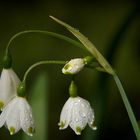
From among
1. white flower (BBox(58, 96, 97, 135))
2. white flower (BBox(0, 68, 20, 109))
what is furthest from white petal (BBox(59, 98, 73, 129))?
white flower (BBox(0, 68, 20, 109))

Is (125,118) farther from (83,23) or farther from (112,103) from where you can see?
(83,23)

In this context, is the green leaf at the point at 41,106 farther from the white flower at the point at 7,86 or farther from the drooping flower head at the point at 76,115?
the drooping flower head at the point at 76,115

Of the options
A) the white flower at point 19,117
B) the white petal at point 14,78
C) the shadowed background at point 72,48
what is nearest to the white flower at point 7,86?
A: the white petal at point 14,78

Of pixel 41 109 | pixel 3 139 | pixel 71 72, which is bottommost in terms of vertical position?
pixel 3 139

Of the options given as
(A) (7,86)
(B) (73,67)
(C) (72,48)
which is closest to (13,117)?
(A) (7,86)

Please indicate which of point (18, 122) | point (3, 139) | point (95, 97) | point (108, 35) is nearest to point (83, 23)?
point (108, 35)

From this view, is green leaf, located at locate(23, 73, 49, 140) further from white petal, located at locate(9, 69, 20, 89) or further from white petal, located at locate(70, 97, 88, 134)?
white petal, located at locate(70, 97, 88, 134)

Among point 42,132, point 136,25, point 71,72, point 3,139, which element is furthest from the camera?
point 136,25
